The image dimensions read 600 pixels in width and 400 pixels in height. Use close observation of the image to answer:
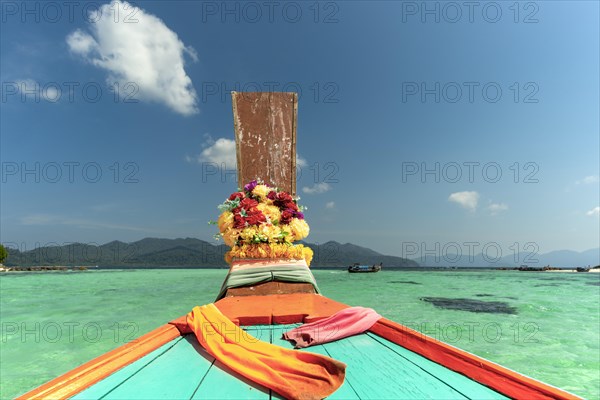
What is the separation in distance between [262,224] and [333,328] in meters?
3.40

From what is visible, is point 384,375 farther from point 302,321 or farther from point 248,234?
point 248,234

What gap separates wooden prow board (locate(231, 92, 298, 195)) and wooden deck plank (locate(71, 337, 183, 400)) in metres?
4.96

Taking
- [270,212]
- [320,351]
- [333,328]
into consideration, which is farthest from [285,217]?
[320,351]

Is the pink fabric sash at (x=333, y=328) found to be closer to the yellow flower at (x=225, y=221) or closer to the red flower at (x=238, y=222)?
the red flower at (x=238, y=222)

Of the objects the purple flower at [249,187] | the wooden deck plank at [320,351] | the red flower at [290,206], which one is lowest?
the wooden deck plank at [320,351]

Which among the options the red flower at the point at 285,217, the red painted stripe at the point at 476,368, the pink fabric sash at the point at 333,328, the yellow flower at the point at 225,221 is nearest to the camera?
the red painted stripe at the point at 476,368

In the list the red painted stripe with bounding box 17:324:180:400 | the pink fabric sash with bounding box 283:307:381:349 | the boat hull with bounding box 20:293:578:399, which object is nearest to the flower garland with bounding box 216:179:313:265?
the boat hull with bounding box 20:293:578:399

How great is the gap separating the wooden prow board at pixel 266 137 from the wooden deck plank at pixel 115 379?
496cm

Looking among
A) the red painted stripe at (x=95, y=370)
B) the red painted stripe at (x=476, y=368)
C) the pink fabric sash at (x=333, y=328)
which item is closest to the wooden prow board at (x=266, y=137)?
the pink fabric sash at (x=333, y=328)

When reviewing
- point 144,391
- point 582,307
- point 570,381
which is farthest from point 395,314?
point 144,391

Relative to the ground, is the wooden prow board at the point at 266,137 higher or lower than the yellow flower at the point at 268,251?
higher

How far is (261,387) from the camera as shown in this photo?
159cm

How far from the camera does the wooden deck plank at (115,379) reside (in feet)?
4.85

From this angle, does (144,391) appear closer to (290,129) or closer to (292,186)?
(292,186)
